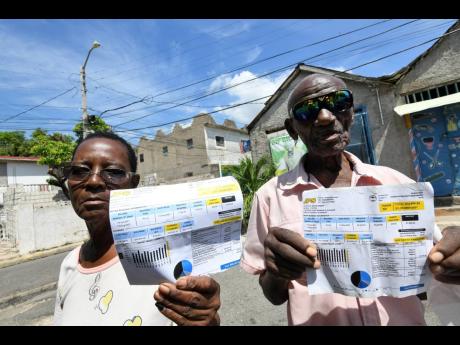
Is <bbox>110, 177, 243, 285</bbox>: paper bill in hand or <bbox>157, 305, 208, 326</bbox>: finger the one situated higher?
<bbox>110, 177, 243, 285</bbox>: paper bill in hand

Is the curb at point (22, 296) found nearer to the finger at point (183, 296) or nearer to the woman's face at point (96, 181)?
the woman's face at point (96, 181)

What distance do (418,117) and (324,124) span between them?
9331mm

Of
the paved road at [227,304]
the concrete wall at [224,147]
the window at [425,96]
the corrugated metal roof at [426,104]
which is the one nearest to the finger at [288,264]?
the paved road at [227,304]

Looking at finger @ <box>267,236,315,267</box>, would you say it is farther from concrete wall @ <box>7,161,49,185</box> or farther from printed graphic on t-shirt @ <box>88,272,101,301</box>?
concrete wall @ <box>7,161,49,185</box>

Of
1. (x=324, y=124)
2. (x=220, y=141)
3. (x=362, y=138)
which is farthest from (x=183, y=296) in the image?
(x=220, y=141)

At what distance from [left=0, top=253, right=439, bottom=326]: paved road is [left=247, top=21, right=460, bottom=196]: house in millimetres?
7017

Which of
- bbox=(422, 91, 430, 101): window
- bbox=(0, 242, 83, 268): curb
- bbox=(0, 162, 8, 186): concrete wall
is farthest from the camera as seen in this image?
bbox=(0, 162, 8, 186): concrete wall

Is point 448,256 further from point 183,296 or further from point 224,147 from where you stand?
point 224,147

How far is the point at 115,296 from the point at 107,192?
477 mm

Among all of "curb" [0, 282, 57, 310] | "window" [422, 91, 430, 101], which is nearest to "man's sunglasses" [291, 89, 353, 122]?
"curb" [0, 282, 57, 310]

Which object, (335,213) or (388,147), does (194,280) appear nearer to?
(335,213)

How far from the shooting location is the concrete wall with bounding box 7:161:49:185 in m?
24.7

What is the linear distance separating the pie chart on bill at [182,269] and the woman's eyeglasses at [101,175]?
60cm
